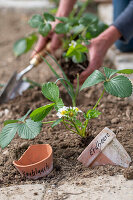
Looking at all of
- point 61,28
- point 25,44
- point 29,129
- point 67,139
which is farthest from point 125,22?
point 29,129

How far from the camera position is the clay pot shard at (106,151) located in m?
1.25

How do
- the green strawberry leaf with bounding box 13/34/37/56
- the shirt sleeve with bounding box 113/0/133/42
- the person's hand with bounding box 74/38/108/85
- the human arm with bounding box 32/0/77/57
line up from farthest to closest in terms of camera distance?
the green strawberry leaf with bounding box 13/34/37/56
the human arm with bounding box 32/0/77/57
the shirt sleeve with bounding box 113/0/133/42
the person's hand with bounding box 74/38/108/85

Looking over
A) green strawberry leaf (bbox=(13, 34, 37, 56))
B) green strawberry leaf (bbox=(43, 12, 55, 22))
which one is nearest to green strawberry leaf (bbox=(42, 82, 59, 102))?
green strawberry leaf (bbox=(43, 12, 55, 22))

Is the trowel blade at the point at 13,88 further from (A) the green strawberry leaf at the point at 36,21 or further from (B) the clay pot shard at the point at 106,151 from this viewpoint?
(B) the clay pot shard at the point at 106,151

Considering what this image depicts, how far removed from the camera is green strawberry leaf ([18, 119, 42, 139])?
1202 mm

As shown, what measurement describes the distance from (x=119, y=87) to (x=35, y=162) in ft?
1.53

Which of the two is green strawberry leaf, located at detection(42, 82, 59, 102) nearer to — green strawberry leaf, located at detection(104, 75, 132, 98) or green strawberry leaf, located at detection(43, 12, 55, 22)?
green strawberry leaf, located at detection(104, 75, 132, 98)

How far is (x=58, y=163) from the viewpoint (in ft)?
4.25

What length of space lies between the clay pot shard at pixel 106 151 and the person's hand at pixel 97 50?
0.53 meters

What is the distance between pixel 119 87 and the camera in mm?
1222

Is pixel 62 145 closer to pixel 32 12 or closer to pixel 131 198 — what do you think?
pixel 131 198

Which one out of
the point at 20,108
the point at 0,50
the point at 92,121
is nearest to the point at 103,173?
the point at 92,121

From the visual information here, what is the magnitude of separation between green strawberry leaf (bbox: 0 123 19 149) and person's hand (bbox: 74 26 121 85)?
23.6 inches

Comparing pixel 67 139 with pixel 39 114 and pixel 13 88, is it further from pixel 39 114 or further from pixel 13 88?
pixel 13 88
